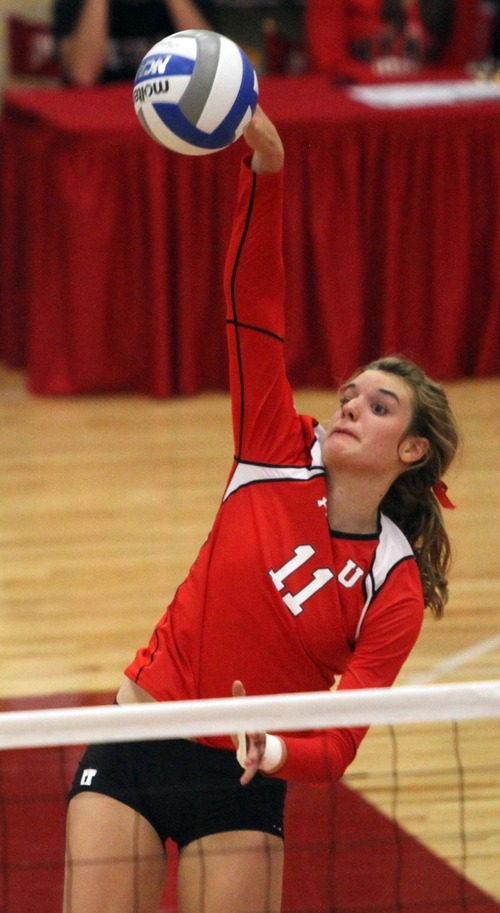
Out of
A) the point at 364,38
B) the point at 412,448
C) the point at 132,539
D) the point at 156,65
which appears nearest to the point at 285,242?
the point at 364,38

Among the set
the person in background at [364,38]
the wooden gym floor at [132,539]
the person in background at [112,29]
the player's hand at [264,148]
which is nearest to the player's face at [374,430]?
the player's hand at [264,148]

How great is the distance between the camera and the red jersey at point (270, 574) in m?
2.63

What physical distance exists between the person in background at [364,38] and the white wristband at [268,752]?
21.0 ft

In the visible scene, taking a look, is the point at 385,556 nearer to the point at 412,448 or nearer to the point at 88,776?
the point at 412,448

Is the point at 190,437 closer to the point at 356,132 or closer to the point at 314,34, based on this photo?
the point at 356,132

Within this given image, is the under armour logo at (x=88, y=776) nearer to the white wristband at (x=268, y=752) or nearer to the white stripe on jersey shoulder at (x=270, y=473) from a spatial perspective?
the white wristband at (x=268, y=752)

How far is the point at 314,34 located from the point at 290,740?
21.8 ft

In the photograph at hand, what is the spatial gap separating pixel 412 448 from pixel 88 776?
0.94 metres

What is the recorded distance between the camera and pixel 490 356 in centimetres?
766

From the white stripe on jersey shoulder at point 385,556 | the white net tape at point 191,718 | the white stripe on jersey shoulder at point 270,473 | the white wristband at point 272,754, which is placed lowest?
the white wristband at point 272,754

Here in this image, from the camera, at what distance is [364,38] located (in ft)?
27.7

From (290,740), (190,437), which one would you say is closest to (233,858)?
(290,740)

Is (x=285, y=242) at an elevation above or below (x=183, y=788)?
below

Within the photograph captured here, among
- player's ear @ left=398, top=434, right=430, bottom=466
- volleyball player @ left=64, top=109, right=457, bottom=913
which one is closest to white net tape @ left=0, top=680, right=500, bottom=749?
volleyball player @ left=64, top=109, right=457, bottom=913
